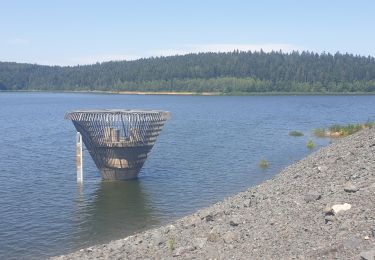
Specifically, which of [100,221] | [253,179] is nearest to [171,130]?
[253,179]

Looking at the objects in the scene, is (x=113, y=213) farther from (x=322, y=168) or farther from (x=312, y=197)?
(x=312, y=197)

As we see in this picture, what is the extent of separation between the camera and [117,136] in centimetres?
3203

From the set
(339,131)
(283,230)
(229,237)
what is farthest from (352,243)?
(339,131)

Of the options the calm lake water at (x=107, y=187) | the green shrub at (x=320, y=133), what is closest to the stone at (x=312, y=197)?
the calm lake water at (x=107, y=187)

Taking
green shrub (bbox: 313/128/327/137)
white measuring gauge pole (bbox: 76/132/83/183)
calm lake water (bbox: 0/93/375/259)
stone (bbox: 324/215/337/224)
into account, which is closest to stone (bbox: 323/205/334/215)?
stone (bbox: 324/215/337/224)

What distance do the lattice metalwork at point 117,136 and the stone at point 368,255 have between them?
21.0 meters

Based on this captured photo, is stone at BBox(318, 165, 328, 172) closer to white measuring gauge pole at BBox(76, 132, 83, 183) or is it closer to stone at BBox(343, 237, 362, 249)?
stone at BBox(343, 237, 362, 249)

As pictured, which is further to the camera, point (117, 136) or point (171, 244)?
point (117, 136)

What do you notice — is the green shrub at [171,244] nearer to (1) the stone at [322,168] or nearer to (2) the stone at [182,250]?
(2) the stone at [182,250]

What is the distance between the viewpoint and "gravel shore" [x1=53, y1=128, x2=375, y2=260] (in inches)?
527

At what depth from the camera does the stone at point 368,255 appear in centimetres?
1171

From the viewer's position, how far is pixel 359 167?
21.1m

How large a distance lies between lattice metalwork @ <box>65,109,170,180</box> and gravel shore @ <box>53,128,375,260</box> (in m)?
12.7

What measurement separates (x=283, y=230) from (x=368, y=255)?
363 cm
